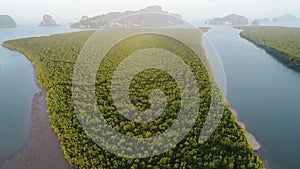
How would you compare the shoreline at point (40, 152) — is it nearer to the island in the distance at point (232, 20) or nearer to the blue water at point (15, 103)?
the blue water at point (15, 103)

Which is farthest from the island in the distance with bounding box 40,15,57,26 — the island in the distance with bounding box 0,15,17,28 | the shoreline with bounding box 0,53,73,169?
the shoreline with bounding box 0,53,73,169

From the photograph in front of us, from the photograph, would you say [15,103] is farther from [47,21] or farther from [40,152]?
[47,21]

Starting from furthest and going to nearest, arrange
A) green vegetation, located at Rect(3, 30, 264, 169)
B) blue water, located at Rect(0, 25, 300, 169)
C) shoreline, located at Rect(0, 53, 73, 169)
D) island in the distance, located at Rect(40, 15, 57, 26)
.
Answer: island in the distance, located at Rect(40, 15, 57, 26), blue water, located at Rect(0, 25, 300, 169), shoreline, located at Rect(0, 53, 73, 169), green vegetation, located at Rect(3, 30, 264, 169)

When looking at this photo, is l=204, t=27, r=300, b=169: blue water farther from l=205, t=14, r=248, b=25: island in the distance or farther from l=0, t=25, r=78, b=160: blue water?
l=205, t=14, r=248, b=25: island in the distance


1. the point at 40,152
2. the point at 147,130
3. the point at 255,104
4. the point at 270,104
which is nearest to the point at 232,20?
the point at 270,104

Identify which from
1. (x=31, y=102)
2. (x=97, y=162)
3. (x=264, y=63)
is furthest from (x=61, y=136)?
(x=264, y=63)

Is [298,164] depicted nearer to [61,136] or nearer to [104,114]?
[104,114]

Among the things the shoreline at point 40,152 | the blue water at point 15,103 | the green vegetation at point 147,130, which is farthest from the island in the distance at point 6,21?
the shoreline at point 40,152

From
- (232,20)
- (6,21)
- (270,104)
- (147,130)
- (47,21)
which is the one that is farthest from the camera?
(232,20)
